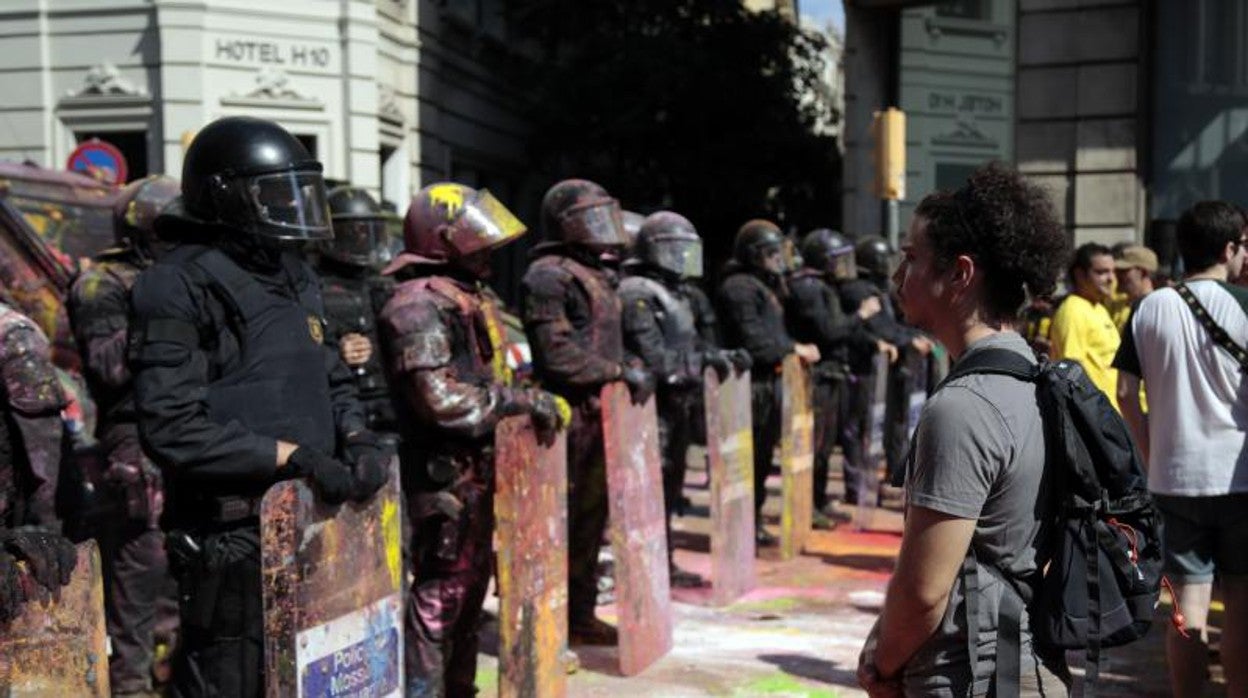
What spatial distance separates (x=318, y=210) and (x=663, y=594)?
9.87 feet

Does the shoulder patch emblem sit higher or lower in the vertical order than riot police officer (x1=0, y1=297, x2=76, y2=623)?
higher

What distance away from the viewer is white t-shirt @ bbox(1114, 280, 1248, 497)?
482 centimetres

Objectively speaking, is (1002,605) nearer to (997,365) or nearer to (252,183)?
(997,365)

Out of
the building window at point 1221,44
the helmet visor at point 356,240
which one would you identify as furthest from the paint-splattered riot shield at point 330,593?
the building window at point 1221,44

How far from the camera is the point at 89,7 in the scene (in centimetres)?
1852

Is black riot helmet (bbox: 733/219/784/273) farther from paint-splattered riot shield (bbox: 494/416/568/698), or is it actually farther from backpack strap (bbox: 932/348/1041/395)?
backpack strap (bbox: 932/348/1041/395)

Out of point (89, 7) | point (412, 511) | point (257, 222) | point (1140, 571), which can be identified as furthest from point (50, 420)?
point (89, 7)

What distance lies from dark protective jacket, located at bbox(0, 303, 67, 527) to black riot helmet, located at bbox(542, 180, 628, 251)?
10.3 feet

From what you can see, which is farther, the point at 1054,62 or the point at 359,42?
the point at 359,42

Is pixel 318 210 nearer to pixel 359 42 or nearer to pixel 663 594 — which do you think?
pixel 663 594

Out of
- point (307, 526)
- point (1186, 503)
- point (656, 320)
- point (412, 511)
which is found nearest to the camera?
point (307, 526)

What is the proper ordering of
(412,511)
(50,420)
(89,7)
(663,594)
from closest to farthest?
(50,420) < (412,511) < (663,594) < (89,7)

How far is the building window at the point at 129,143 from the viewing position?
1884 centimetres

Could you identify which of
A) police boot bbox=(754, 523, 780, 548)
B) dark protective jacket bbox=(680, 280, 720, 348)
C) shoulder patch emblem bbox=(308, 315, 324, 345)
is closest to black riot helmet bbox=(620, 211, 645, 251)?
dark protective jacket bbox=(680, 280, 720, 348)
